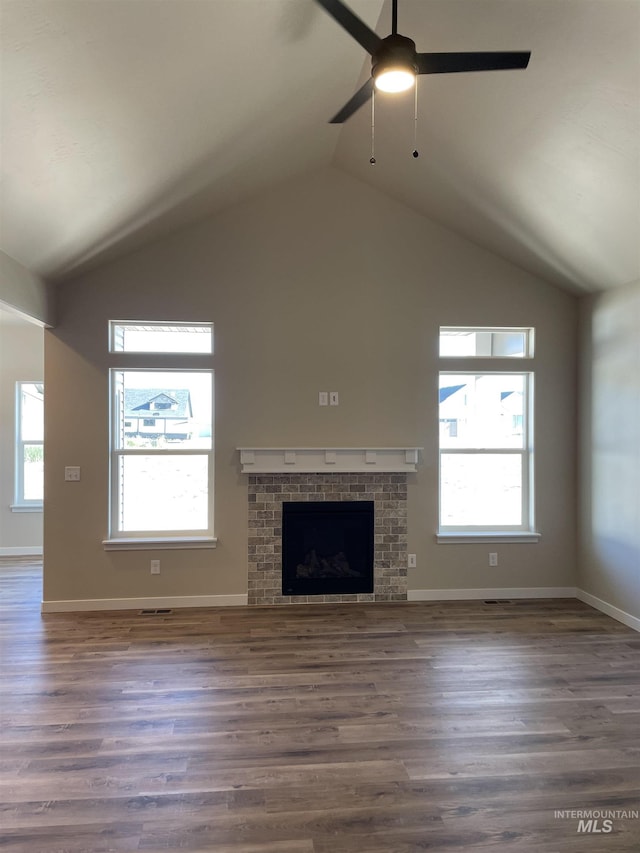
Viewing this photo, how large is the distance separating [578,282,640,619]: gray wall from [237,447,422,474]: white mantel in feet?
5.08

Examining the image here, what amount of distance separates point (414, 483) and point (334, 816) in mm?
2814

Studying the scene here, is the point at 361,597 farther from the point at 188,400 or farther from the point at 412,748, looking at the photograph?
the point at 188,400

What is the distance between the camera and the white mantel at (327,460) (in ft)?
14.2

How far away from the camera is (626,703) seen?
283cm

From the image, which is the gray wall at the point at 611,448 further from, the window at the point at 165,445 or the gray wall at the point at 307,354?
the window at the point at 165,445

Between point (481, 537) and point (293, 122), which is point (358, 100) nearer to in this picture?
point (293, 122)

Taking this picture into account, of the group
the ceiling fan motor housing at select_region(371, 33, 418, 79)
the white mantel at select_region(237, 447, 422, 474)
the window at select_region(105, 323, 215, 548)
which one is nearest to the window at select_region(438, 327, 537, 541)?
the white mantel at select_region(237, 447, 422, 474)

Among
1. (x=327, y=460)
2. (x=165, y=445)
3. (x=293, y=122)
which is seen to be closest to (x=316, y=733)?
(x=327, y=460)

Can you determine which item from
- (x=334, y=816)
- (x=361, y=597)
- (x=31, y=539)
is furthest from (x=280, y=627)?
(x=31, y=539)

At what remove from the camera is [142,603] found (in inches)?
168

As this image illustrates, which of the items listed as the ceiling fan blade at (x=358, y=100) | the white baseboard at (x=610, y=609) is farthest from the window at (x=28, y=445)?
the white baseboard at (x=610, y=609)

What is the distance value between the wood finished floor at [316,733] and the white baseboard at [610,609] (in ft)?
0.30

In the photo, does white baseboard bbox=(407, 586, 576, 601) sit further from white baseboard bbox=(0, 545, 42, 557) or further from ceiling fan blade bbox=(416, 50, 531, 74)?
white baseboard bbox=(0, 545, 42, 557)

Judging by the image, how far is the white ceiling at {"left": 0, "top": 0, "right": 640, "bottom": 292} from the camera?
2.14 metres
